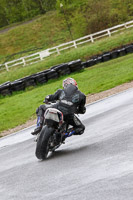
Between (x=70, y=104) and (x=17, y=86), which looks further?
(x=17, y=86)

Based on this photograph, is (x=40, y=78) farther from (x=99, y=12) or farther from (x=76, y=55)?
(x=99, y=12)

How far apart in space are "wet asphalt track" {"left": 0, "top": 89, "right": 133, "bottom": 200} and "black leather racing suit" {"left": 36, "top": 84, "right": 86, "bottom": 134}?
56 centimetres

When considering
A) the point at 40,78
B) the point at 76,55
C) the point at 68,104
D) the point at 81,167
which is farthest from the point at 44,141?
the point at 76,55

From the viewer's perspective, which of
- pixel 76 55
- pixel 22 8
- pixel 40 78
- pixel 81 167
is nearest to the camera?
pixel 81 167

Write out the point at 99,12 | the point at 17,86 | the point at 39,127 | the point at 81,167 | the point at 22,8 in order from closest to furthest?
the point at 81,167 → the point at 39,127 → the point at 17,86 → the point at 99,12 → the point at 22,8

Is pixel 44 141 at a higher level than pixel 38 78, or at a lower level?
higher

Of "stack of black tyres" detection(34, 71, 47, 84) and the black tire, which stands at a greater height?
the black tire

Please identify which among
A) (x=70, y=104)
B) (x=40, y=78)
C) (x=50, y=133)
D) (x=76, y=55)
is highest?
(x=70, y=104)

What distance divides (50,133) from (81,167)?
1363 millimetres

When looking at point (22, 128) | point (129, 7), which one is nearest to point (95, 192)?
point (22, 128)

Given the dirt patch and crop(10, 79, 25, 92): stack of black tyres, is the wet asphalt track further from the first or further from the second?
crop(10, 79, 25, 92): stack of black tyres

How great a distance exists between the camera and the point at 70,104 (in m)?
7.54

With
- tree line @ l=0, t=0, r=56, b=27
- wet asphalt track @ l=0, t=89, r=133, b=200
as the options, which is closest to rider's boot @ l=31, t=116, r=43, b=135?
wet asphalt track @ l=0, t=89, r=133, b=200

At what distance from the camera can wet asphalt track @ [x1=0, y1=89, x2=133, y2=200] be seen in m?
4.86
